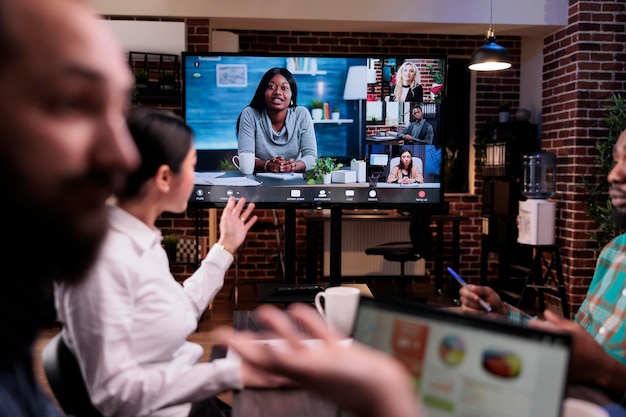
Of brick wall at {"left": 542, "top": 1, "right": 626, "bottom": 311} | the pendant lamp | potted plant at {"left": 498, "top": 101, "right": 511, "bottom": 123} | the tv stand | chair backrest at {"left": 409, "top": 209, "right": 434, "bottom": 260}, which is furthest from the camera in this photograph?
potted plant at {"left": 498, "top": 101, "right": 511, "bottom": 123}

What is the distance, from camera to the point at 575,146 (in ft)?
15.6

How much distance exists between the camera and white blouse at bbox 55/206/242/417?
1138mm

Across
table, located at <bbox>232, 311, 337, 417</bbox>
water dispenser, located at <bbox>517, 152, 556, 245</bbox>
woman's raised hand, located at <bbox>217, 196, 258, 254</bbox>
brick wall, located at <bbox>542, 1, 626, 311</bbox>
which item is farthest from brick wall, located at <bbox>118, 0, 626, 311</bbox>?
table, located at <bbox>232, 311, 337, 417</bbox>

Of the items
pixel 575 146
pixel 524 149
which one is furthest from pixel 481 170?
pixel 575 146

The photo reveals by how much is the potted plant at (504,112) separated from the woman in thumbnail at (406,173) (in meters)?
3.25

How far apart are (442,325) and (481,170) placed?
6.00 m

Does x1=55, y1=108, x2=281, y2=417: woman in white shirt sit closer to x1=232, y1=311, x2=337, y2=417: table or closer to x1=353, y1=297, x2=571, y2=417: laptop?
x1=232, y1=311, x2=337, y2=417: table

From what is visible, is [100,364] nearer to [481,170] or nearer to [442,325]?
[442,325]

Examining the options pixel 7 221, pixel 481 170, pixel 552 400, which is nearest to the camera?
pixel 7 221

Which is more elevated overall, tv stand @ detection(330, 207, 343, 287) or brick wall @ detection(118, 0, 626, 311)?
brick wall @ detection(118, 0, 626, 311)

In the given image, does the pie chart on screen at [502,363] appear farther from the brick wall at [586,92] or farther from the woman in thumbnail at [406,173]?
the brick wall at [586,92]

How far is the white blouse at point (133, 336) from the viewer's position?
1.14 meters

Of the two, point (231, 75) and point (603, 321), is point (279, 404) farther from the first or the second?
point (231, 75)

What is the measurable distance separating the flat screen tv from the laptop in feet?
7.27
